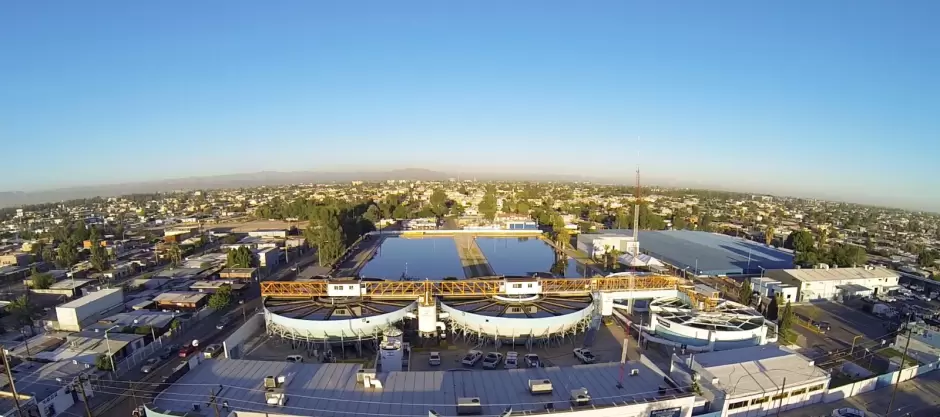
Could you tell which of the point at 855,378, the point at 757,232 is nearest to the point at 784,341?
the point at 855,378

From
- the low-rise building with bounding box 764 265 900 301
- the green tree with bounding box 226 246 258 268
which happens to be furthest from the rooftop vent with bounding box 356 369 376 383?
the low-rise building with bounding box 764 265 900 301

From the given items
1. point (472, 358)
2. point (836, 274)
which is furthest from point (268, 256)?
point (836, 274)

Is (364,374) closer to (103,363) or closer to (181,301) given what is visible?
(103,363)

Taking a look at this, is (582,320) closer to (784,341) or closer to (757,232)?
(784,341)

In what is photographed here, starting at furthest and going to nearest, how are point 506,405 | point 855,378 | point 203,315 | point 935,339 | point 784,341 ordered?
point 203,315
point 784,341
point 935,339
point 855,378
point 506,405

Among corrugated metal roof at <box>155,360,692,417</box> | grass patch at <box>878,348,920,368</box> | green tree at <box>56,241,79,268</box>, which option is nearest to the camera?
corrugated metal roof at <box>155,360,692,417</box>

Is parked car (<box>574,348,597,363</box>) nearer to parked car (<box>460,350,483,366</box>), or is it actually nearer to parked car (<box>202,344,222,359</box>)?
parked car (<box>460,350,483,366</box>)

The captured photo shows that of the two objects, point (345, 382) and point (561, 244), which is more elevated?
point (345, 382)

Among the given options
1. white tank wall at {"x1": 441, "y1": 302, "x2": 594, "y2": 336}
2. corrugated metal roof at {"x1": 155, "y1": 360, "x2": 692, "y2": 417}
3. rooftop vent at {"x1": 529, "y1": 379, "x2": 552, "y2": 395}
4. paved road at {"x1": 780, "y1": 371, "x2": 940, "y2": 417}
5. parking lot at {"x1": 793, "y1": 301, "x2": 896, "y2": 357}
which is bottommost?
parking lot at {"x1": 793, "y1": 301, "x2": 896, "y2": 357}
